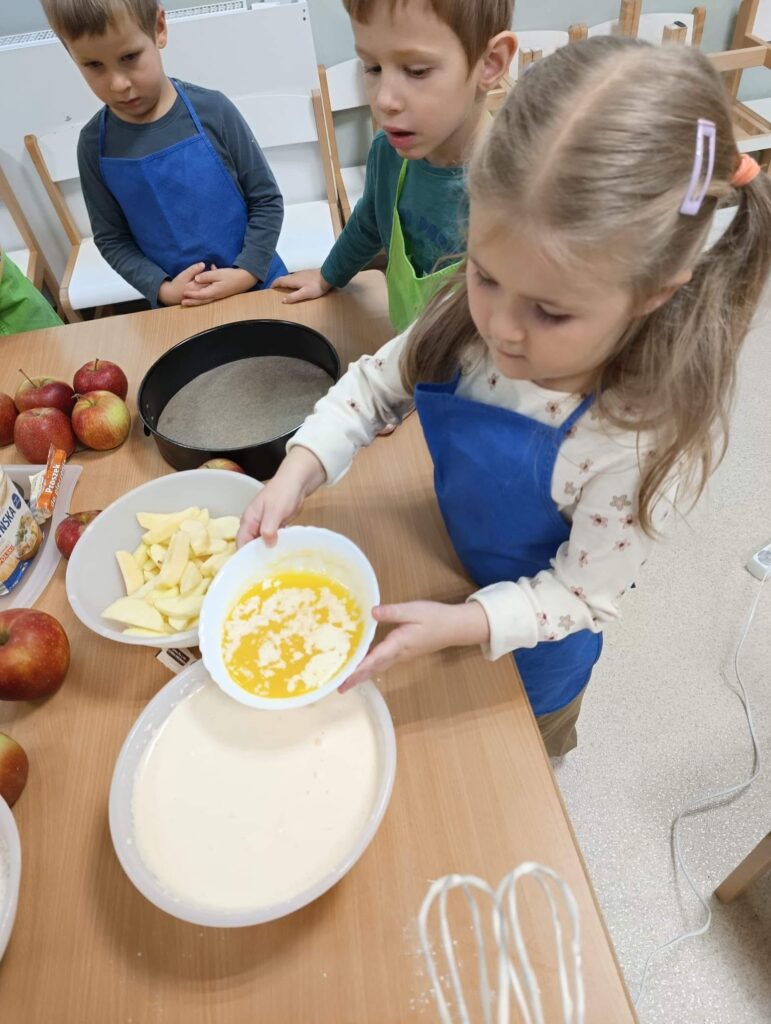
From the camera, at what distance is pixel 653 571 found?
5.17ft

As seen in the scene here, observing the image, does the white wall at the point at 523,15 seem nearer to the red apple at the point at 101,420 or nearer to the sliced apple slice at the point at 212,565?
the red apple at the point at 101,420

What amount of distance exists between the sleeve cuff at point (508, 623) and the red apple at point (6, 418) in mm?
791

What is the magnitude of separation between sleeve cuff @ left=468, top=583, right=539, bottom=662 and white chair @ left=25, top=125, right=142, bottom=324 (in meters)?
1.66

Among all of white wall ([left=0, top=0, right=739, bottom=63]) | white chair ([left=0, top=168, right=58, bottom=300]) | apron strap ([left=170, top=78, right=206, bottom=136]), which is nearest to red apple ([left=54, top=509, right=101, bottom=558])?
apron strap ([left=170, top=78, right=206, bottom=136])

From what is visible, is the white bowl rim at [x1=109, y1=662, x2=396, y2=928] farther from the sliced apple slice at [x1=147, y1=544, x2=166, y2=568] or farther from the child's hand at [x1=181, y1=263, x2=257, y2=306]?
the child's hand at [x1=181, y1=263, x2=257, y2=306]

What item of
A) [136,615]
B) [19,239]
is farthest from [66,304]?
[136,615]

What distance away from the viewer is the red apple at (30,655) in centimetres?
66

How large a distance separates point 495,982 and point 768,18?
296cm

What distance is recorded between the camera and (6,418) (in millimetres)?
987

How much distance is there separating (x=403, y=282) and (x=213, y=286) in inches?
16.7

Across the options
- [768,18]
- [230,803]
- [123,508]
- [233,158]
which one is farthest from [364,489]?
[768,18]

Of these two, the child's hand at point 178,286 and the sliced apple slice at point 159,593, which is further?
the child's hand at point 178,286

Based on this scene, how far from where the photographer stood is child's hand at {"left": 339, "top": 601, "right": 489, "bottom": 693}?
0.61 m

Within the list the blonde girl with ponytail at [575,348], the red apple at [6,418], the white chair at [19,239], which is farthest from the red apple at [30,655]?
the white chair at [19,239]
